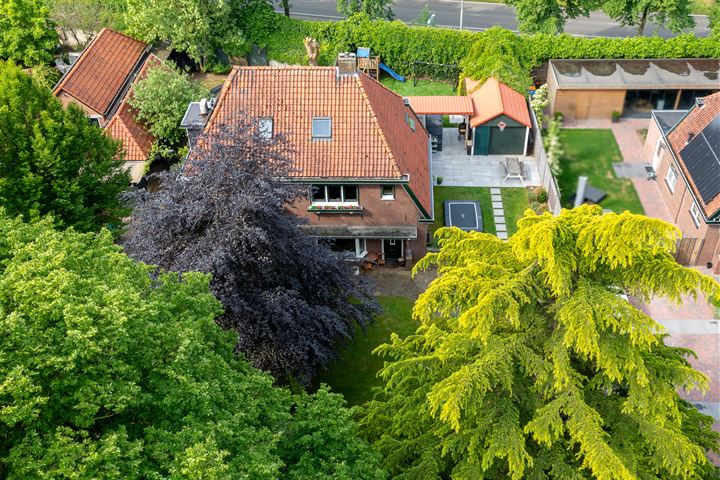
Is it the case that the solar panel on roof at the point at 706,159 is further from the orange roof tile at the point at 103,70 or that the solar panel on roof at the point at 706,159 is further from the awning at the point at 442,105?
the orange roof tile at the point at 103,70

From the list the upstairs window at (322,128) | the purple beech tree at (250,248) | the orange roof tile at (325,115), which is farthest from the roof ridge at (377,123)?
the purple beech tree at (250,248)

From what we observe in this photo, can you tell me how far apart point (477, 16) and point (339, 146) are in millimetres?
33529

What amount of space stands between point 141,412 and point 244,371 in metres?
4.29

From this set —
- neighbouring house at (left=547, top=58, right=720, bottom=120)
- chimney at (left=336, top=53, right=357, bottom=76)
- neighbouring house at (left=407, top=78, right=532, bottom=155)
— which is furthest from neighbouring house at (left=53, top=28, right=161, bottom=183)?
neighbouring house at (left=547, top=58, right=720, bottom=120)

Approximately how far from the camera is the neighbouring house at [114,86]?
3881 cm

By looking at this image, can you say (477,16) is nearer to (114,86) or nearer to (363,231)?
(114,86)

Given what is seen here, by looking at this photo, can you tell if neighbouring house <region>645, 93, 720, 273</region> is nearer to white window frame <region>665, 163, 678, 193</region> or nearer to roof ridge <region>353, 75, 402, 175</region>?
white window frame <region>665, 163, 678, 193</region>

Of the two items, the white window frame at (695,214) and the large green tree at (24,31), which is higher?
the large green tree at (24,31)

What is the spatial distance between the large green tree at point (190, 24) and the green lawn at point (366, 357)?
2403 centimetres

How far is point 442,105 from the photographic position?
41031 millimetres

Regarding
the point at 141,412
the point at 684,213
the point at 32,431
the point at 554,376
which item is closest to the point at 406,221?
the point at 684,213

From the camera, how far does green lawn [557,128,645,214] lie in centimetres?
3824

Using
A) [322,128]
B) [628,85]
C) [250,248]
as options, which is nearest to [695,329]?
[628,85]

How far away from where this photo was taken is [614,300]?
15297mm
